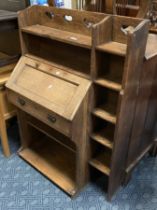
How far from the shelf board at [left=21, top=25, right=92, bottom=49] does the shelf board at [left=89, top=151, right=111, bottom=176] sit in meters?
0.75

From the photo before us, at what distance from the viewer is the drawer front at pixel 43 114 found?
122 cm

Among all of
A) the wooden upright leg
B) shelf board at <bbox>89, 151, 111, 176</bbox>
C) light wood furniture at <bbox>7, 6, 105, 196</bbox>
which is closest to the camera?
light wood furniture at <bbox>7, 6, 105, 196</bbox>

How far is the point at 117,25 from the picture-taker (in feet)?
3.63

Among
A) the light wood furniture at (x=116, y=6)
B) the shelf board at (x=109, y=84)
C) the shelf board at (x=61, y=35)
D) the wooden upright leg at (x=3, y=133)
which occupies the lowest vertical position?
the wooden upright leg at (x=3, y=133)

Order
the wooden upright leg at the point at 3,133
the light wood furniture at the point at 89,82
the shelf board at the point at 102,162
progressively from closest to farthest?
1. the light wood furniture at the point at 89,82
2. the shelf board at the point at 102,162
3. the wooden upright leg at the point at 3,133

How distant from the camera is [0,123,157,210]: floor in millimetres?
1476

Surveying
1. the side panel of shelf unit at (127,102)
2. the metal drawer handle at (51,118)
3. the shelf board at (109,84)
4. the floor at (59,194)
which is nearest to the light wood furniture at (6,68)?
the floor at (59,194)

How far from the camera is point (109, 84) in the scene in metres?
1.15

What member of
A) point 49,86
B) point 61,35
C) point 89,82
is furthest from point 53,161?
point 61,35

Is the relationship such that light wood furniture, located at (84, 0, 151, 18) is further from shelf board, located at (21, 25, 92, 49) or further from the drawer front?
the drawer front

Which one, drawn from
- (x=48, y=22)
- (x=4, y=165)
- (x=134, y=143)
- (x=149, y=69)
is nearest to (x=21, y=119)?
(x=4, y=165)

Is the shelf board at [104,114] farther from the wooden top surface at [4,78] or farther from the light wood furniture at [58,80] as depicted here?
the wooden top surface at [4,78]

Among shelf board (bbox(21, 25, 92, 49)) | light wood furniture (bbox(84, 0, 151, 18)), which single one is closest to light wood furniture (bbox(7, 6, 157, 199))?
shelf board (bbox(21, 25, 92, 49))

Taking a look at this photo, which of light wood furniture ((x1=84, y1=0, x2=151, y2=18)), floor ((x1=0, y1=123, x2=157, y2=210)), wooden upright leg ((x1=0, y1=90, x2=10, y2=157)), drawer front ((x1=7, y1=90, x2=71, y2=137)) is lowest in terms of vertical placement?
floor ((x1=0, y1=123, x2=157, y2=210))
